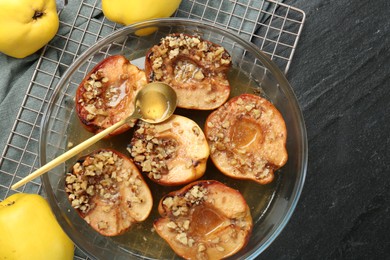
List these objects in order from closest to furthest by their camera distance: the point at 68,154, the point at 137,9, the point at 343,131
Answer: the point at 68,154
the point at 137,9
the point at 343,131

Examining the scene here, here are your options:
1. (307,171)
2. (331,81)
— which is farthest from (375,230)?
(331,81)

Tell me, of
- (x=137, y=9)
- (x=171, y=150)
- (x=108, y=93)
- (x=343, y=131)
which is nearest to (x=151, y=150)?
(x=171, y=150)

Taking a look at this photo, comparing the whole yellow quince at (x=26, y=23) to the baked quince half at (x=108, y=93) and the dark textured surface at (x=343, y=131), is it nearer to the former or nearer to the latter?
the baked quince half at (x=108, y=93)

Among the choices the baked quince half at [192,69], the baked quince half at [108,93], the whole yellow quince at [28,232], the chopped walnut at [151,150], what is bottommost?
the whole yellow quince at [28,232]

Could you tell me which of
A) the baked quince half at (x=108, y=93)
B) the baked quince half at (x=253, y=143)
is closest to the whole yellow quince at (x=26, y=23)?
the baked quince half at (x=108, y=93)

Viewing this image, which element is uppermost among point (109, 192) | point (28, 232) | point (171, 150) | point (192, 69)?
point (192, 69)

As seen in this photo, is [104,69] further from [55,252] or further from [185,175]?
[55,252]

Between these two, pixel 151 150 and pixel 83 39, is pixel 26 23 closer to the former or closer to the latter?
pixel 83 39
